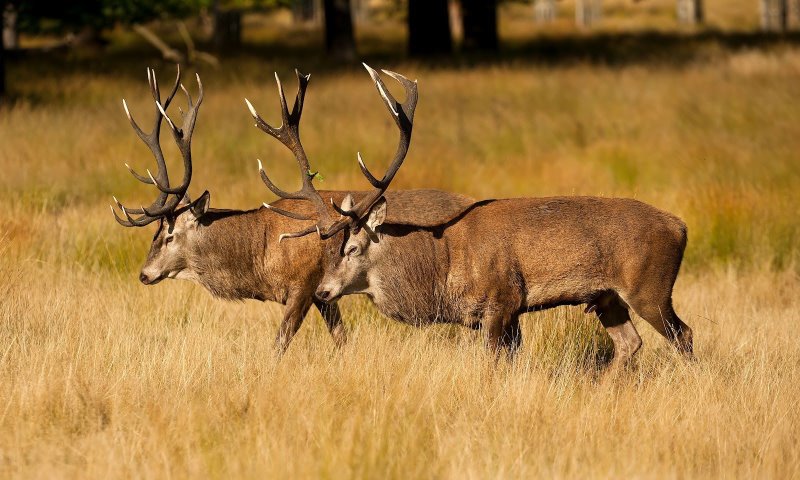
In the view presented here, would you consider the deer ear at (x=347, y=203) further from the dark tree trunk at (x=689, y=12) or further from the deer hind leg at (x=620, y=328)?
the dark tree trunk at (x=689, y=12)

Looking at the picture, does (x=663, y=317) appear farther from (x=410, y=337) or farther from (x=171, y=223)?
(x=171, y=223)

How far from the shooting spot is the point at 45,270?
29.2ft

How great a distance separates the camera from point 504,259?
7.18 metres

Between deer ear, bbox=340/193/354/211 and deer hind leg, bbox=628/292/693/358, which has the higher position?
deer ear, bbox=340/193/354/211

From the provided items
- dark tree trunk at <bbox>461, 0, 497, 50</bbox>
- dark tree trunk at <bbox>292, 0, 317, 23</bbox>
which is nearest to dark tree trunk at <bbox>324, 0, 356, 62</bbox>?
dark tree trunk at <bbox>461, 0, 497, 50</bbox>

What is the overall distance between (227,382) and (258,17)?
52797 millimetres

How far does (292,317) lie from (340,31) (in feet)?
58.1

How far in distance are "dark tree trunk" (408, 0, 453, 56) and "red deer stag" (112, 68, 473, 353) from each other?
17.4 meters

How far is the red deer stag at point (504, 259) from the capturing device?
280 inches

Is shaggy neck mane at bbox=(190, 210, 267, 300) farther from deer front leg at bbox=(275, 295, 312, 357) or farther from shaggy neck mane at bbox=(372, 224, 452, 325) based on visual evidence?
shaggy neck mane at bbox=(372, 224, 452, 325)

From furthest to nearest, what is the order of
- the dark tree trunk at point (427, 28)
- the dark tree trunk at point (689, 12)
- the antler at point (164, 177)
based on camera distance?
the dark tree trunk at point (689, 12) → the dark tree trunk at point (427, 28) → the antler at point (164, 177)

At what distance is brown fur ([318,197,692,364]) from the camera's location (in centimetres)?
712

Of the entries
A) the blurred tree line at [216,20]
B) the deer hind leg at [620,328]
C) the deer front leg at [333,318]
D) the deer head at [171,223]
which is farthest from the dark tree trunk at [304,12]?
the deer hind leg at [620,328]

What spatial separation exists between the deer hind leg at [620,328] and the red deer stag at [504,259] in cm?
23
